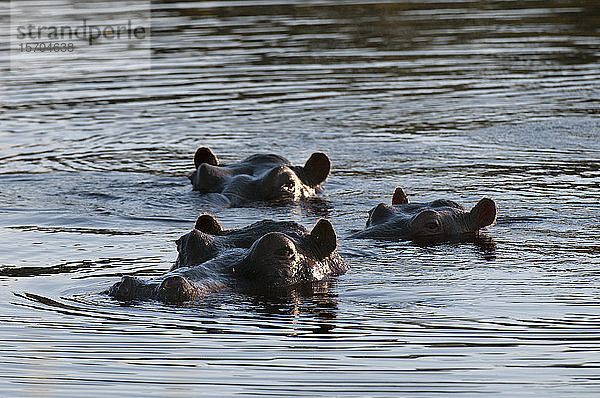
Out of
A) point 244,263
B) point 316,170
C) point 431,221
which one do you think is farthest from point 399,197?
point 244,263

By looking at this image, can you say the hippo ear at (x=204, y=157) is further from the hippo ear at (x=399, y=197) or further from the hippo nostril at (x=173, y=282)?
the hippo nostril at (x=173, y=282)

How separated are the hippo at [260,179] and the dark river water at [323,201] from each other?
25 centimetres

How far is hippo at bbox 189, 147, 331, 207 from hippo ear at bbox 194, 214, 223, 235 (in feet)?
10.4

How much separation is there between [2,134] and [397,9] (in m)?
15.9

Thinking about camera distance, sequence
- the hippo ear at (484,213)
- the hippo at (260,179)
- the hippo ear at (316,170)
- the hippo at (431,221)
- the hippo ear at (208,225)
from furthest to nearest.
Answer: the hippo ear at (316,170) → the hippo at (260,179) → the hippo ear at (484,213) → the hippo at (431,221) → the hippo ear at (208,225)

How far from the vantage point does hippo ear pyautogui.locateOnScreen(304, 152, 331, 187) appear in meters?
12.4

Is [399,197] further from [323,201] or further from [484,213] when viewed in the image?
[323,201]

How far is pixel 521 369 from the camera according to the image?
6.38 metres

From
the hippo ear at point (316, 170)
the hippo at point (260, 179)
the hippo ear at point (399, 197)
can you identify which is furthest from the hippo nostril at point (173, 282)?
the hippo ear at point (316, 170)

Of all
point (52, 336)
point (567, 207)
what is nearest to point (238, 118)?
point (567, 207)

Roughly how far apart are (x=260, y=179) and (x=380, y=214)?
85.4 inches

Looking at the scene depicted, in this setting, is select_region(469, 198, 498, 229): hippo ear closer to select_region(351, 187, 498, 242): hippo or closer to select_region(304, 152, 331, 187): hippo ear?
select_region(351, 187, 498, 242): hippo

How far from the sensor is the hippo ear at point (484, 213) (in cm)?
1026

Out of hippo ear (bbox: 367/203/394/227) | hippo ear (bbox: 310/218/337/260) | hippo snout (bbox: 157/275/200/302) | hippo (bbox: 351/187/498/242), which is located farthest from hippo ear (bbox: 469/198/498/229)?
hippo snout (bbox: 157/275/200/302)
